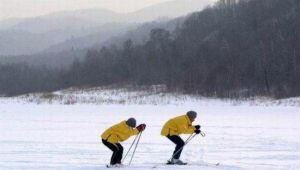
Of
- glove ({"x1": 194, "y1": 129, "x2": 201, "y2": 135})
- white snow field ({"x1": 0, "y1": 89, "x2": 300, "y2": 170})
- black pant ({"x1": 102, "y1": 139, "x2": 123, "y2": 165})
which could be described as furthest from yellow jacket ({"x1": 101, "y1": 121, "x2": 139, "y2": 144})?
glove ({"x1": 194, "y1": 129, "x2": 201, "y2": 135})

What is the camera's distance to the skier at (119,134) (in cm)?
1116

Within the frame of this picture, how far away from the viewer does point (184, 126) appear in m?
11.7

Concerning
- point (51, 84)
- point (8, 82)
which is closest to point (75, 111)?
point (51, 84)

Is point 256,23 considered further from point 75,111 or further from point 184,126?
point 184,126

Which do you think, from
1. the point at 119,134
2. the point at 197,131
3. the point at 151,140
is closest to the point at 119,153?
the point at 119,134

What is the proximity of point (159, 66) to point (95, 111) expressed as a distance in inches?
1685

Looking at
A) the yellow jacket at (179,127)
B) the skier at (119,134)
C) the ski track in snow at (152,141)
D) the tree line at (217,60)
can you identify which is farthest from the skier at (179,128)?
the tree line at (217,60)

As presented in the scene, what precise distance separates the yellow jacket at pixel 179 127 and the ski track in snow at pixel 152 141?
0.78m

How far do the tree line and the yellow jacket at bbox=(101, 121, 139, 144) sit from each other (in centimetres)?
2859

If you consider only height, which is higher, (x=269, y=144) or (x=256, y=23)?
(x=256, y=23)

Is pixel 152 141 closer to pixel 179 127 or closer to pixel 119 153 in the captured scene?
pixel 179 127

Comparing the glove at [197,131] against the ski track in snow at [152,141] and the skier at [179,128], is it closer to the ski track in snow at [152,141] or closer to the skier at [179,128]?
the skier at [179,128]

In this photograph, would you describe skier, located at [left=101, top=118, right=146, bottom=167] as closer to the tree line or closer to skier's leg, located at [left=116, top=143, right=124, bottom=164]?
skier's leg, located at [left=116, top=143, right=124, bottom=164]

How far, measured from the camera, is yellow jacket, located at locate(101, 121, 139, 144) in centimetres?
1119
